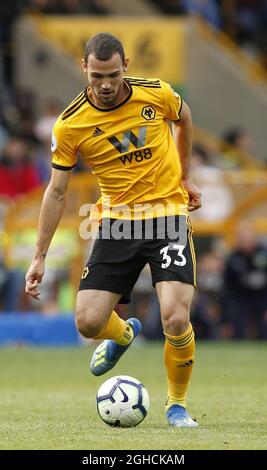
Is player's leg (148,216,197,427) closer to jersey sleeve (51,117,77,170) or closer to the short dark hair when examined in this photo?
jersey sleeve (51,117,77,170)

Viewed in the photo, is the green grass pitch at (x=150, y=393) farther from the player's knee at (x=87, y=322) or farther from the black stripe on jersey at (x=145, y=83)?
the black stripe on jersey at (x=145, y=83)

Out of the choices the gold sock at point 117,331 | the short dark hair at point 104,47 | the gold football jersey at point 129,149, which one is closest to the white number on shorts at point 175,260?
the gold football jersey at point 129,149

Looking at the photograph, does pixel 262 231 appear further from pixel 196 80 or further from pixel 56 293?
pixel 196 80

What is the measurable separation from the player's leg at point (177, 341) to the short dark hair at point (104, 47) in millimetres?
1433

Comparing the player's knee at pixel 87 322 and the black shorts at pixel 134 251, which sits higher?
the black shorts at pixel 134 251

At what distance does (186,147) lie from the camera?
854 cm

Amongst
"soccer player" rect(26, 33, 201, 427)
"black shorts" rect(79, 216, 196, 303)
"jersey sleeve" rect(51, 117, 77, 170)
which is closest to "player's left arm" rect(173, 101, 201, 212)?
"soccer player" rect(26, 33, 201, 427)

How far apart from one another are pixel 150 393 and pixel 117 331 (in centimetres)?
234

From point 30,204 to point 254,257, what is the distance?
10.2ft

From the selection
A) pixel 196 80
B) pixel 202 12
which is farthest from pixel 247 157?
pixel 202 12

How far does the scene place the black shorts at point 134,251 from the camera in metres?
8.06

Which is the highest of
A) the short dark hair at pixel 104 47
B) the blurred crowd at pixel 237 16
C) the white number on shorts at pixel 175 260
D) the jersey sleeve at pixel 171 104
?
the blurred crowd at pixel 237 16

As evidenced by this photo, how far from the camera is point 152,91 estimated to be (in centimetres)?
818

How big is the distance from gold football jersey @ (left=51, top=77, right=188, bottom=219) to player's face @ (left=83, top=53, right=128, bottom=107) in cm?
19
